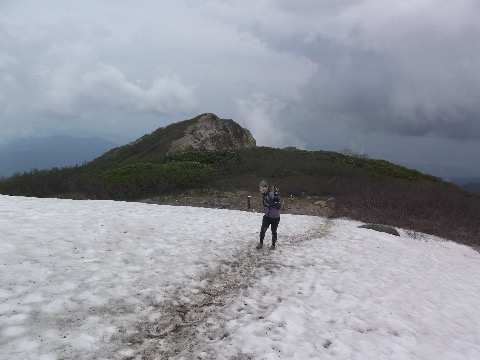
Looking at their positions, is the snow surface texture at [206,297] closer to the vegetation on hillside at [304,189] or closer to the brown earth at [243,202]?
the vegetation on hillside at [304,189]

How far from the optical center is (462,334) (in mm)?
6891

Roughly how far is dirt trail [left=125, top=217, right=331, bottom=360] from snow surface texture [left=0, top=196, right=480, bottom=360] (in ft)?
0.08

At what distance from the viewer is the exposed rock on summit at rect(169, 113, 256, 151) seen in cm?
4697

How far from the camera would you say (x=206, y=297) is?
7.23 meters

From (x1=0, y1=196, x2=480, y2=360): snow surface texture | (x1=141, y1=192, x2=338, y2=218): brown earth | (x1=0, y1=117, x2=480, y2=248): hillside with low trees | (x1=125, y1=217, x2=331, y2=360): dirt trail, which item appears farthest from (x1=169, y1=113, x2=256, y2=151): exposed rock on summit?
(x1=125, y1=217, x2=331, y2=360): dirt trail

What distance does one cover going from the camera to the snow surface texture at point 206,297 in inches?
210

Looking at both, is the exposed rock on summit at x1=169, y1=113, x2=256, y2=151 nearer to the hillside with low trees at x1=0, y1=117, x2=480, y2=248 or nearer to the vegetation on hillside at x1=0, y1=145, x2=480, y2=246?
the vegetation on hillside at x1=0, y1=145, x2=480, y2=246

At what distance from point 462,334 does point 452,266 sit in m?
7.03

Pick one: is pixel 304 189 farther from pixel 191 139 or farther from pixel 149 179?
pixel 191 139

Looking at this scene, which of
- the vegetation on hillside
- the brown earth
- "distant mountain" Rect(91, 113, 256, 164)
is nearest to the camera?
the vegetation on hillside

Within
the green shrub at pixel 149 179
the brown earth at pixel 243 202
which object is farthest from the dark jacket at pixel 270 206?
the green shrub at pixel 149 179

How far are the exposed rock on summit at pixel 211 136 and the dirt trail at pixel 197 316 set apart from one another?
37.6 metres

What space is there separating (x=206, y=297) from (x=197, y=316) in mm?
862

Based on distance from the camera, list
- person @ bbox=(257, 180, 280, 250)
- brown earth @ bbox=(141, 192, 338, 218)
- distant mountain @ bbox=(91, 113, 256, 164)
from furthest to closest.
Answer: distant mountain @ bbox=(91, 113, 256, 164) < brown earth @ bbox=(141, 192, 338, 218) < person @ bbox=(257, 180, 280, 250)
